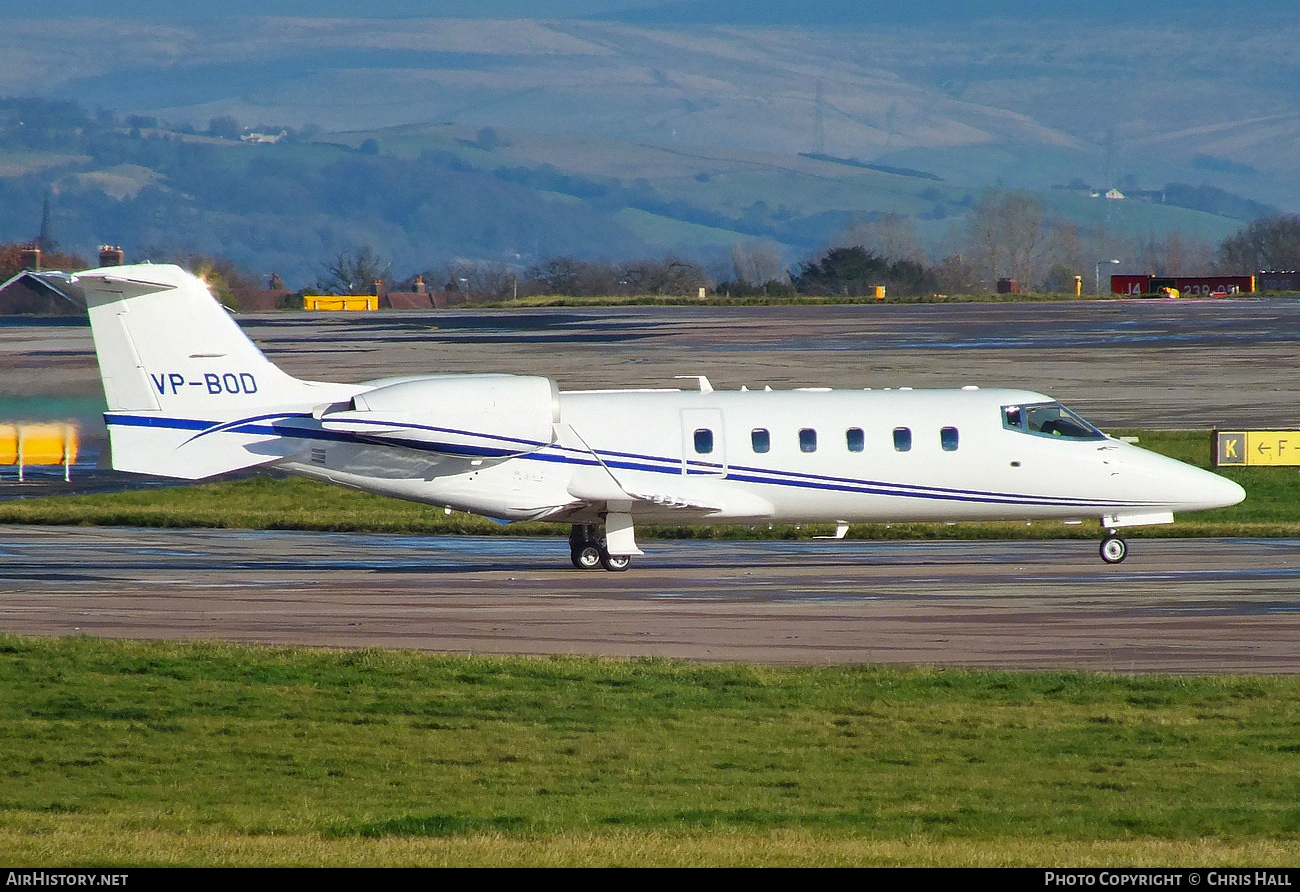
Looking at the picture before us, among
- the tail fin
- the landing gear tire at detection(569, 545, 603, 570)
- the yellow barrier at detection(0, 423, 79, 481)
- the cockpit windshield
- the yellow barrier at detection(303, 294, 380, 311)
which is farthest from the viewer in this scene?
the yellow barrier at detection(303, 294, 380, 311)

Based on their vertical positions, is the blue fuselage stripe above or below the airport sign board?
above

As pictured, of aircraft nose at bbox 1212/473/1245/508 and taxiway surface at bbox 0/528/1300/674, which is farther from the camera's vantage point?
aircraft nose at bbox 1212/473/1245/508

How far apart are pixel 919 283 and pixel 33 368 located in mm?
81431

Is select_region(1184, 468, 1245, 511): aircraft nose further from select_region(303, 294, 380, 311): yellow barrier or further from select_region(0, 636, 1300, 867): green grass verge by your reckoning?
select_region(303, 294, 380, 311): yellow barrier

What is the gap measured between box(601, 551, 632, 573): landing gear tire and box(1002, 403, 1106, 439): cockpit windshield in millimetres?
6672

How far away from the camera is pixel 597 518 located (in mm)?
27328

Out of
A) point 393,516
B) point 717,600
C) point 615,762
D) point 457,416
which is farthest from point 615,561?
point 615,762

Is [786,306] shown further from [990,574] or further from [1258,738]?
[1258,738]

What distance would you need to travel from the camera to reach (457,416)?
2609 cm

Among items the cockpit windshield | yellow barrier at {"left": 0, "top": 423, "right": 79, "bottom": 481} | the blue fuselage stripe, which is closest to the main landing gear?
the blue fuselage stripe

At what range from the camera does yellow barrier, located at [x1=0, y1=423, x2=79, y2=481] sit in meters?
41.7

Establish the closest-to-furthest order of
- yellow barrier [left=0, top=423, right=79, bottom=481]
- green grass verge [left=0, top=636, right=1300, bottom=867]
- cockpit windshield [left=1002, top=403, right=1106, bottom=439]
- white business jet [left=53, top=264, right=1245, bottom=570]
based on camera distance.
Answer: green grass verge [left=0, top=636, right=1300, bottom=867], white business jet [left=53, top=264, right=1245, bottom=570], cockpit windshield [left=1002, top=403, right=1106, bottom=439], yellow barrier [left=0, top=423, right=79, bottom=481]

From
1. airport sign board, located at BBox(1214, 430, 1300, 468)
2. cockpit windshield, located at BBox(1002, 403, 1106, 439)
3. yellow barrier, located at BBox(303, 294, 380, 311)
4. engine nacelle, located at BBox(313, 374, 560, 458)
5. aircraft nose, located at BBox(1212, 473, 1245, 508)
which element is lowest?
airport sign board, located at BBox(1214, 430, 1300, 468)
